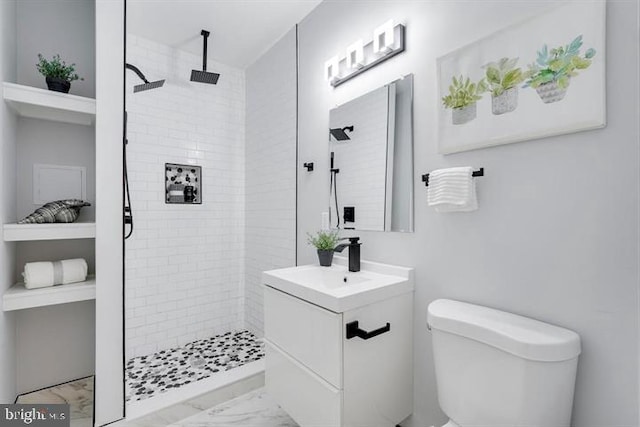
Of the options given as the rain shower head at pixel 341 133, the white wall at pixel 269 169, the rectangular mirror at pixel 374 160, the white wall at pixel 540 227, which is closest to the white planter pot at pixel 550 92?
the white wall at pixel 540 227

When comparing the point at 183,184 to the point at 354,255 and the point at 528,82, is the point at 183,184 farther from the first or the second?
the point at 528,82

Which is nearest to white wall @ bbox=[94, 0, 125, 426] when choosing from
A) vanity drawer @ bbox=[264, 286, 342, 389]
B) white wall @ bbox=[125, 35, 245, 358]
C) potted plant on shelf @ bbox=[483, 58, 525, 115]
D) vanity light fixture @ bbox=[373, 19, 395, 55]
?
vanity drawer @ bbox=[264, 286, 342, 389]

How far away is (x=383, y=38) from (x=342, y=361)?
1.64 m

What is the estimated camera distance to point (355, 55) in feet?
Answer: 6.27

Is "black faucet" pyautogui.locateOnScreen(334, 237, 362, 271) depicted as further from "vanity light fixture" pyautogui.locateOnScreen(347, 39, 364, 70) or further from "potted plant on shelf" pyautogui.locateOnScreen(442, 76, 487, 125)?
"vanity light fixture" pyautogui.locateOnScreen(347, 39, 364, 70)

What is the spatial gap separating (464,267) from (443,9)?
3.94ft

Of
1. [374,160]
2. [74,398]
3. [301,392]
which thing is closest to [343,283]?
[301,392]

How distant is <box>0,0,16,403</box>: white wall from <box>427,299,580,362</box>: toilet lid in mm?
2024

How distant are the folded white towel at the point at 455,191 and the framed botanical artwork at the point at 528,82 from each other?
129mm

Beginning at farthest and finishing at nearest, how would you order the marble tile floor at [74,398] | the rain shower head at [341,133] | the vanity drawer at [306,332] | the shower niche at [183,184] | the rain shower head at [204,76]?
the shower niche at [183,184]
the rain shower head at [204,76]
the rain shower head at [341,133]
the marble tile floor at [74,398]
the vanity drawer at [306,332]

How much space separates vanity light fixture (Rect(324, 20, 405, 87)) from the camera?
1.69m

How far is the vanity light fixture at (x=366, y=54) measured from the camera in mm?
1686

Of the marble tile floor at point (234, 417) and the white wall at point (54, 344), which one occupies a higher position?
the white wall at point (54, 344)

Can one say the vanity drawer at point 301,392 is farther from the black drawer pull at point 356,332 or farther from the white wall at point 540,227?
the white wall at point 540,227
